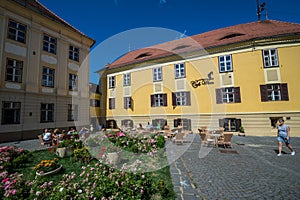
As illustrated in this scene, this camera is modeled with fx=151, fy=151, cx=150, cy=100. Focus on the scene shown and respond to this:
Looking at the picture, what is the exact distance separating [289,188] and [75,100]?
56.2 ft

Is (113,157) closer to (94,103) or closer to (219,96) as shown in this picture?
(219,96)

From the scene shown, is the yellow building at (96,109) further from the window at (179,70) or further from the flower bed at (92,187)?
the flower bed at (92,187)

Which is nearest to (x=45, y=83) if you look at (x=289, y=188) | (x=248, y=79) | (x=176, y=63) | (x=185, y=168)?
(x=176, y=63)

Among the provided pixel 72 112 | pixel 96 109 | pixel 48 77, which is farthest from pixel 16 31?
pixel 96 109

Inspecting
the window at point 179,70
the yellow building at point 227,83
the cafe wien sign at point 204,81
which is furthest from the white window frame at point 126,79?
the cafe wien sign at point 204,81

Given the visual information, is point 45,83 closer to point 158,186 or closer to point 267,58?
point 158,186

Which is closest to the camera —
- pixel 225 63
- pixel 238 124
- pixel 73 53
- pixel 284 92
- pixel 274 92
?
pixel 284 92

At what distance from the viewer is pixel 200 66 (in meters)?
15.9

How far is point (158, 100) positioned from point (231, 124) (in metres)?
7.89

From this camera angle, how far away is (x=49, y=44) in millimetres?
14383

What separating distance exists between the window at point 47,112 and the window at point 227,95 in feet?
51.9

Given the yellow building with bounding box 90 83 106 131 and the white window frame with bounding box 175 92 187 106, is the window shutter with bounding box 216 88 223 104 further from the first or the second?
the yellow building with bounding box 90 83 106 131

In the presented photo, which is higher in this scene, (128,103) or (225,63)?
(225,63)

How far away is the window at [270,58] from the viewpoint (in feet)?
43.4
